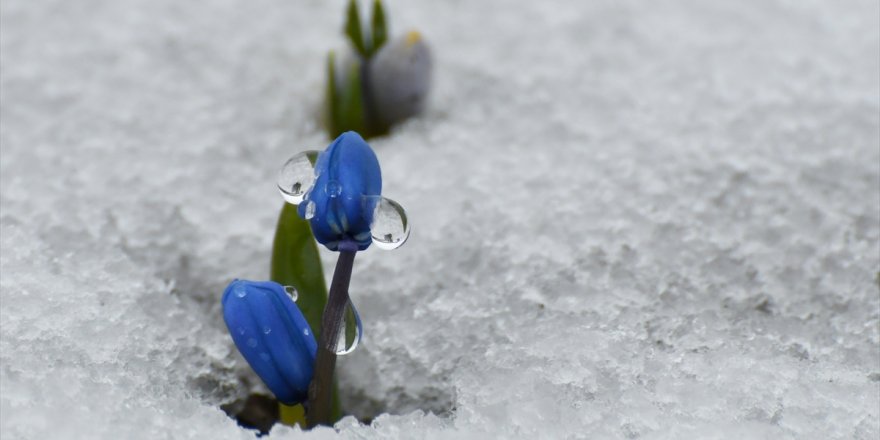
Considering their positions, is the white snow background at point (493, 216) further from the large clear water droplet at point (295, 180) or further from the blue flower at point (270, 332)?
the large clear water droplet at point (295, 180)

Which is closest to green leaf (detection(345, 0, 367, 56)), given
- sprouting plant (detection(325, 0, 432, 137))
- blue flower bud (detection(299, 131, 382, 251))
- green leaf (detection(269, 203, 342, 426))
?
sprouting plant (detection(325, 0, 432, 137))

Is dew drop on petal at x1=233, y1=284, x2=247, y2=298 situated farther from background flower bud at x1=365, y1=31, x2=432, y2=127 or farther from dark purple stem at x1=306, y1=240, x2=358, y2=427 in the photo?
background flower bud at x1=365, y1=31, x2=432, y2=127

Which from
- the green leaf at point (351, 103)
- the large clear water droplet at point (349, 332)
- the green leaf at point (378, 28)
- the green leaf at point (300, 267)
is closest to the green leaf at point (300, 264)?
the green leaf at point (300, 267)

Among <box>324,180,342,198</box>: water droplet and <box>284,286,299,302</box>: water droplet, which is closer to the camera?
<box>324,180,342,198</box>: water droplet

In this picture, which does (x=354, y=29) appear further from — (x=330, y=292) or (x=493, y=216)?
(x=330, y=292)

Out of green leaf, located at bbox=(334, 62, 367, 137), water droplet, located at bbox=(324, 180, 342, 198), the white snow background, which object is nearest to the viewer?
water droplet, located at bbox=(324, 180, 342, 198)
